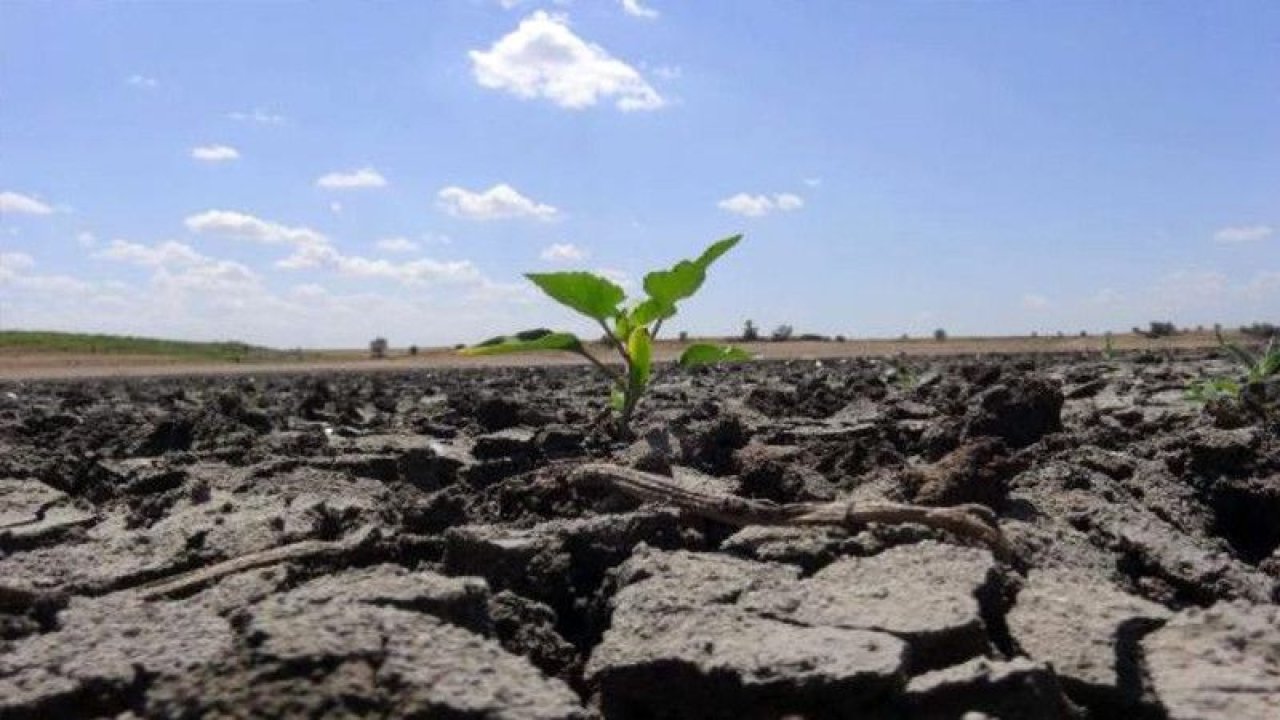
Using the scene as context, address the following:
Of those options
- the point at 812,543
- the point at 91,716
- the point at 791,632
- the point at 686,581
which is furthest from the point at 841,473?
A: the point at 91,716

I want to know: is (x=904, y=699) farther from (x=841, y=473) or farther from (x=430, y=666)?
(x=841, y=473)

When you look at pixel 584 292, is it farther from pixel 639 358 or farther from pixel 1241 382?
pixel 1241 382

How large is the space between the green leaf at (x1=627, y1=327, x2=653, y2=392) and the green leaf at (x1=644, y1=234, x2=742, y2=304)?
14 centimetres

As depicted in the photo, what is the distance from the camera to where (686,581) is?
6.07 ft

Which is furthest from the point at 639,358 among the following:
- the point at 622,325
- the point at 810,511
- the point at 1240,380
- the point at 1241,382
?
the point at 1240,380

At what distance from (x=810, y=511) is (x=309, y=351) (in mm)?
30621

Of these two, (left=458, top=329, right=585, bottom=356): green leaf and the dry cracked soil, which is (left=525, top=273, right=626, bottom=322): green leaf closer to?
(left=458, top=329, right=585, bottom=356): green leaf

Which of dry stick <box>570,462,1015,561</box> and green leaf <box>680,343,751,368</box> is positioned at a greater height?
green leaf <box>680,343,751,368</box>

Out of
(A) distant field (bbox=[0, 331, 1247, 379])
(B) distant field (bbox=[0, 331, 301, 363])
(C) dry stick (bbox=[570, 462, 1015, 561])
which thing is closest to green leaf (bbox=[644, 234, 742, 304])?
(C) dry stick (bbox=[570, 462, 1015, 561])

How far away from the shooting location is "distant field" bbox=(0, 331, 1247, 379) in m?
20.5

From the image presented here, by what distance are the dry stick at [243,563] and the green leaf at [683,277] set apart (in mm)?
1688

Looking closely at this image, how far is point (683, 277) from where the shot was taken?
12.4ft

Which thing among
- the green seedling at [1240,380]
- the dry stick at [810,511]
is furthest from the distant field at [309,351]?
the dry stick at [810,511]

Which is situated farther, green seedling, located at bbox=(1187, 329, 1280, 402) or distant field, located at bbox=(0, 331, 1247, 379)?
distant field, located at bbox=(0, 331, 1247, 379)
